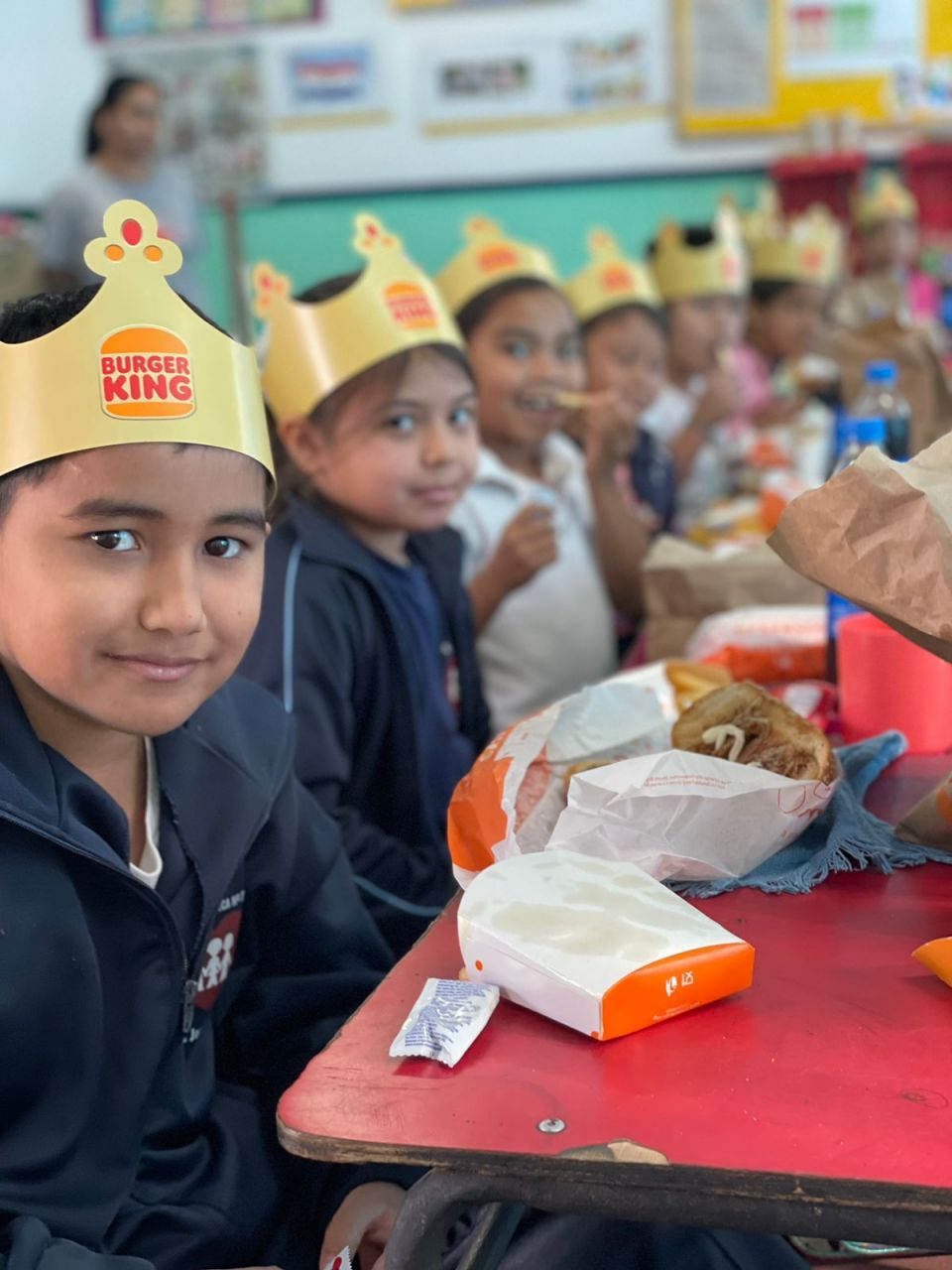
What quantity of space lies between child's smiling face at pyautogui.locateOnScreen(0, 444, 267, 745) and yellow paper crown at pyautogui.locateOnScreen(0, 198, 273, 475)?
13mm

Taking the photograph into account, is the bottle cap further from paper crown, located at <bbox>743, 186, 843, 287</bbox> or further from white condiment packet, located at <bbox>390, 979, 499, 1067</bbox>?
paper crown, located at <bbox>743, 186, 843, 287</bbox>

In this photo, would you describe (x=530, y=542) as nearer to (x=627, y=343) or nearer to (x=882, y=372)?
(x=882, y=372)

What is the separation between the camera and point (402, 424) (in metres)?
1.58

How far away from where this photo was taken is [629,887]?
753mm

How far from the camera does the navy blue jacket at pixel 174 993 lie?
78 cm

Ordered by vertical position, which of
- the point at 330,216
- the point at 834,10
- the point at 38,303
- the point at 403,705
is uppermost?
the point at 834,10

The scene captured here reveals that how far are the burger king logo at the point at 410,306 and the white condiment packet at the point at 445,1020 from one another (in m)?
1.00

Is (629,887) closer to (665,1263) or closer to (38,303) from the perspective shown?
(665,1263)

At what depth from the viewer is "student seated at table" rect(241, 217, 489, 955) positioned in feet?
4.48

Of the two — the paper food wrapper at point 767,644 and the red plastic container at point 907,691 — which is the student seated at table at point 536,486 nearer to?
the paper food wrapper at point 767,644

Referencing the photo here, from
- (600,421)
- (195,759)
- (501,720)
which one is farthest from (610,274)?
(195,759)

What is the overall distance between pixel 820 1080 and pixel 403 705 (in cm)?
90

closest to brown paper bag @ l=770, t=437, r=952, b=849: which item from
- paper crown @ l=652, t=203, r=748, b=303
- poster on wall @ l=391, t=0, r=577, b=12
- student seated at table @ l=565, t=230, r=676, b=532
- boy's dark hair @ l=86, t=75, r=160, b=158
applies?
student seated at table @ l=565, t=230, r=676, b=532

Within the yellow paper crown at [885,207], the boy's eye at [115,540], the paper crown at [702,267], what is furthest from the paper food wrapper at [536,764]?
the yellow paper crown at [885,207]
